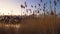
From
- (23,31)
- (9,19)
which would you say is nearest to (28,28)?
(23,31)

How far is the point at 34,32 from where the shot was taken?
12.8 feet

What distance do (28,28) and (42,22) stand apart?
29 cm

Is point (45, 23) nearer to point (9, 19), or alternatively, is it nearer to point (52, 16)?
point (52, 16)

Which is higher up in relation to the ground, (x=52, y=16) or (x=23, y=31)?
(x=52, y=16)

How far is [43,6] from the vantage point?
394cm

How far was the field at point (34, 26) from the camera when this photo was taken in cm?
383

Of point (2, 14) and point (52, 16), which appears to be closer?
point (52, 16)

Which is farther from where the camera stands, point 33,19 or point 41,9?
point 33,19

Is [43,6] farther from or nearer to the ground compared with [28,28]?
farther from the ground

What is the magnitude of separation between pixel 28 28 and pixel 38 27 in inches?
7.3

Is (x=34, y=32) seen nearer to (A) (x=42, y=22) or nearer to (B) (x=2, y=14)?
(A) (x=42, y=22)

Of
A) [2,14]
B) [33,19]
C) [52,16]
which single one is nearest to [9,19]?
[2,14]

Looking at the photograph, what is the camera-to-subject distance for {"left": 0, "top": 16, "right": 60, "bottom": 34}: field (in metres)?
3.83

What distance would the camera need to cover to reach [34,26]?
13.5 ft
